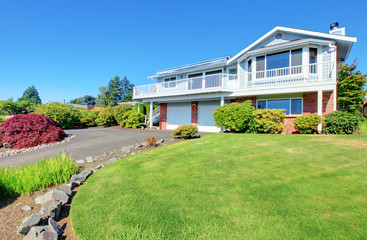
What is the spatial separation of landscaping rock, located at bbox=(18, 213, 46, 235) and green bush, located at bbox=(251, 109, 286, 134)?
418 inches

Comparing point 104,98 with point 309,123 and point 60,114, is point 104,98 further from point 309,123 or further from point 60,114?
point 309,123

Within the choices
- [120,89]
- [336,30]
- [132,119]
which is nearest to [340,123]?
[336,30]

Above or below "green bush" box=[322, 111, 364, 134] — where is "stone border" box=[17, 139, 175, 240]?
below

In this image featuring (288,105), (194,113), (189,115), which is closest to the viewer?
(288,105)

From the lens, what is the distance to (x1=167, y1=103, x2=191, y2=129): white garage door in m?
16.9

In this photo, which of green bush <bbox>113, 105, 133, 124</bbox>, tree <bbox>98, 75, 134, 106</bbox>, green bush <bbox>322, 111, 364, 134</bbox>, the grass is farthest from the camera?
tree <bbox>98, 75, 134, 106</bbox>

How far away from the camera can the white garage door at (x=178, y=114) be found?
16.9m

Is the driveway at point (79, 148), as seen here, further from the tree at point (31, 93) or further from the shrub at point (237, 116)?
the tree at point (31, 93)

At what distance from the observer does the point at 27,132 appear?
370 inches

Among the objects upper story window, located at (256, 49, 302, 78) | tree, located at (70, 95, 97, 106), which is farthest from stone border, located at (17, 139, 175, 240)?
tree, located at (70, 95, 97, 106)

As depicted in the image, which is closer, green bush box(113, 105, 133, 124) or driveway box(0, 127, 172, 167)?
driveway box(0, 127, 172, 167)

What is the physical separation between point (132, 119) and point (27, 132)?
874 cm

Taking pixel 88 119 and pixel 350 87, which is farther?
pixel 88 119

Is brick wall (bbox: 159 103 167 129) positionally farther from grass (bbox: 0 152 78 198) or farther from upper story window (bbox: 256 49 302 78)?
grass (bbox: 0 152 78 198)
